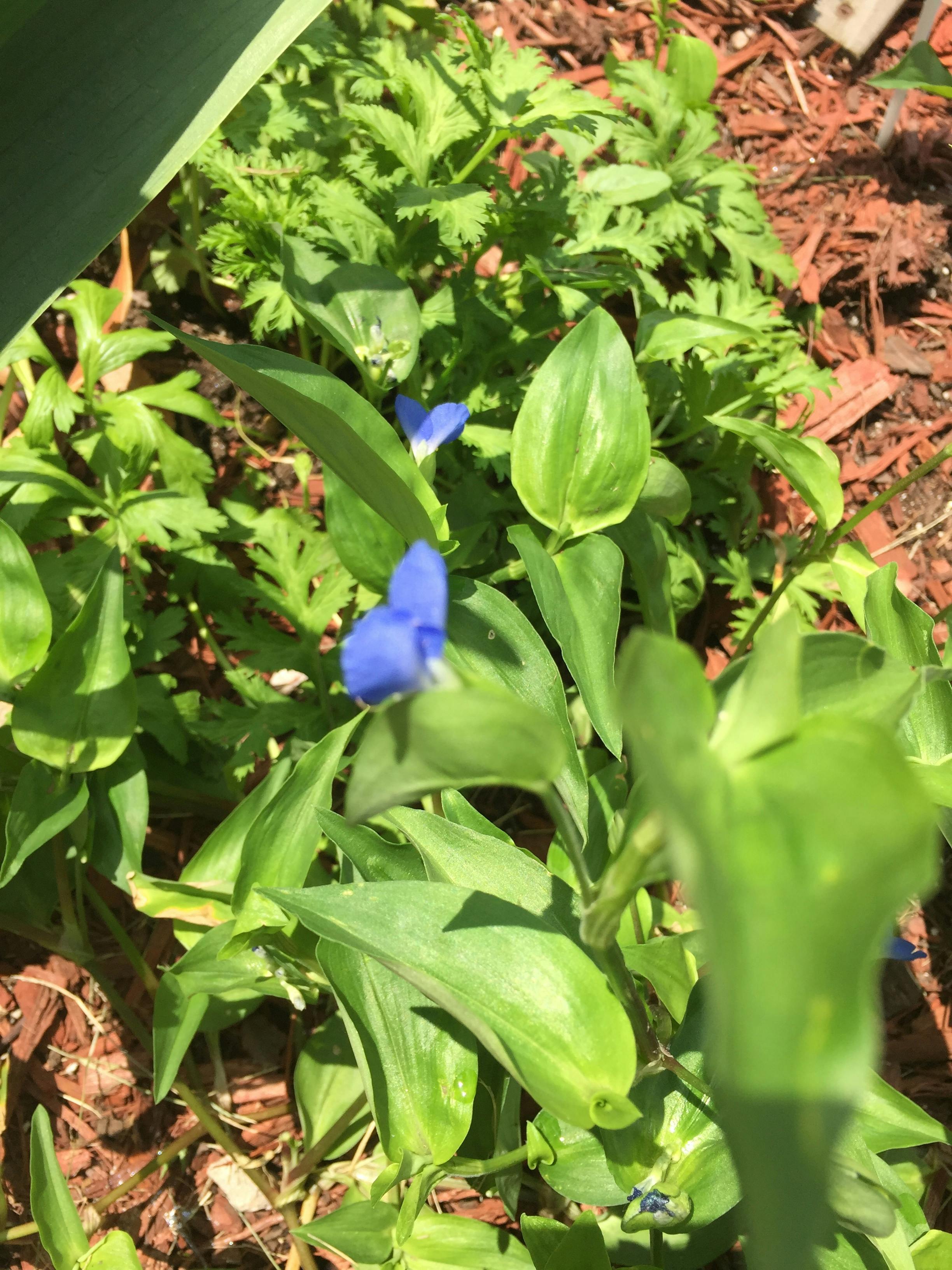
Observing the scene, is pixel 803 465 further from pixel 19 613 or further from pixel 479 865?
pixel 19 613

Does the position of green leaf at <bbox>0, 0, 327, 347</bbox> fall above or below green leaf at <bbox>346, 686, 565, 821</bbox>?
above

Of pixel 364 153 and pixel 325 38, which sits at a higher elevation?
pixel 325 38

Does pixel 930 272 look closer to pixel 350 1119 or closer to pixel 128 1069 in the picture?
pixel 350 1119

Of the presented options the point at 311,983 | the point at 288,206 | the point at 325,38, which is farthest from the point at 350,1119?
the point at 325,38

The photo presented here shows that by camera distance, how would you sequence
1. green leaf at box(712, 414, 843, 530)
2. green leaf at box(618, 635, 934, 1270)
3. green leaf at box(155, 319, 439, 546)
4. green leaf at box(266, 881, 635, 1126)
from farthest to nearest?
green leaf at box(712, 414, 843, 530)
green leaf at box(155, 319, 439, 546)
green leaf at box(266, 881, 635, 1126)
green leaf at box(618, 635, 934, 1270)

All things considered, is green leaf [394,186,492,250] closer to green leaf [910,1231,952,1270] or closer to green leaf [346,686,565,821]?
green leaf [346,686,565,821]

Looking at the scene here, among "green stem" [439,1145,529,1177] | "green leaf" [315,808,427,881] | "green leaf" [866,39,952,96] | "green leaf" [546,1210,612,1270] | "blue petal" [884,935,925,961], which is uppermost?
"green leaf" [866,39,952,96]

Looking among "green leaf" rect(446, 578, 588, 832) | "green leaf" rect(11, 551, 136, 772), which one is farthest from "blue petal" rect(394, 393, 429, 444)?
"green leaf" rect(11, 551, 136, 772)
